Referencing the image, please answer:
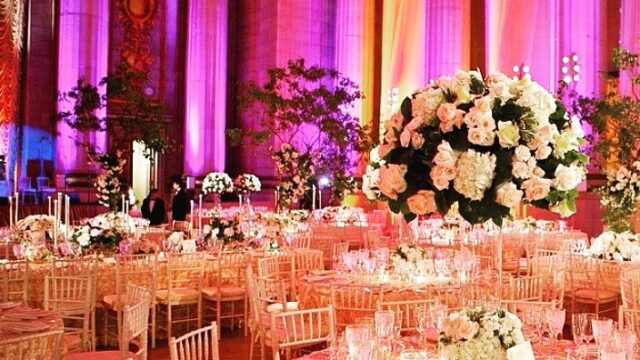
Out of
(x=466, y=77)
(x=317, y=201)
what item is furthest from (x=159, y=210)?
(x=466, y=77)

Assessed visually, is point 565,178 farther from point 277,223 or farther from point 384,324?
point 277,223

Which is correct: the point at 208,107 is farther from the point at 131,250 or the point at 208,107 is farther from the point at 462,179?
the point at 462,179

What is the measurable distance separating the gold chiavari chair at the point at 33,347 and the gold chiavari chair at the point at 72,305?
1.30 meters

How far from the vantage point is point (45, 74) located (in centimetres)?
1953

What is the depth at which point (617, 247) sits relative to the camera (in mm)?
8664

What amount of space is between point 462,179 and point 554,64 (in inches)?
585

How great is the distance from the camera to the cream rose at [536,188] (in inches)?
110

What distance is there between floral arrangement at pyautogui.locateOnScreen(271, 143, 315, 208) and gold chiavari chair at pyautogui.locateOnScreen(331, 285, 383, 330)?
24.2 feet

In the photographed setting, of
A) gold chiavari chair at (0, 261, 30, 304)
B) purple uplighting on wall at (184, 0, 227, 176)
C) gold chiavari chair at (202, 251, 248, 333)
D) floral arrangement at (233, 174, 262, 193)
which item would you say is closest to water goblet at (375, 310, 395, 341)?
gold chiavari chair at (0, 261, 30, 304)

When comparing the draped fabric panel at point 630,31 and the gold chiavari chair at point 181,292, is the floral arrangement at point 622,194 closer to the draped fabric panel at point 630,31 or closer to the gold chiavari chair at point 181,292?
the gold chiavari chair at point 181,292

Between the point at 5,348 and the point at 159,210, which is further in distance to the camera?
the point at 159,210

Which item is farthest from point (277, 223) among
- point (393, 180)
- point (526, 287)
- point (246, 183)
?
point (393, 180)

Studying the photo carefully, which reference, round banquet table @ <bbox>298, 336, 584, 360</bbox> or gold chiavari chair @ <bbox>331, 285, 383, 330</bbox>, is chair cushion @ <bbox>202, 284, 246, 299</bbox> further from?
round banquet table @ <bbox>298, 336, 584, 360</bbox>

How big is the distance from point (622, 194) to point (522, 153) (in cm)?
731
